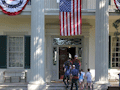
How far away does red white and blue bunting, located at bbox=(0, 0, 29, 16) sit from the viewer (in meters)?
12.7

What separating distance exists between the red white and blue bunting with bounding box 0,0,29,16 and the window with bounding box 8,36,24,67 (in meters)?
2.91

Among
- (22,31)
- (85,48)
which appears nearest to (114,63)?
(85,48)

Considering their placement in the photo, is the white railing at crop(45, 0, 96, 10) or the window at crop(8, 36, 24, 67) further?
the window at crop(8, 36, 24, 67)

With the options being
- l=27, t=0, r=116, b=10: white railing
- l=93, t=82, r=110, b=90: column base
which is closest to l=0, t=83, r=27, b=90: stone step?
l=93, t=82, r=110, b=90: column base

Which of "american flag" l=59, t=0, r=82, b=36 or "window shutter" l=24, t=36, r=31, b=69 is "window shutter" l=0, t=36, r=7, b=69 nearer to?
"window shutter" l=24, t=36, r=31, b=69

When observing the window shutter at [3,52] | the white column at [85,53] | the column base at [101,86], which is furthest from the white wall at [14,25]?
the column base at [101,86]

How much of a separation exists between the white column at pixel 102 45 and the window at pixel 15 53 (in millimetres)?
5480

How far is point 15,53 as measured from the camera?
15156 millimetres

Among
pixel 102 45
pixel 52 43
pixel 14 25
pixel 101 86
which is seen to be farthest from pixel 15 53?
pixel 101 86

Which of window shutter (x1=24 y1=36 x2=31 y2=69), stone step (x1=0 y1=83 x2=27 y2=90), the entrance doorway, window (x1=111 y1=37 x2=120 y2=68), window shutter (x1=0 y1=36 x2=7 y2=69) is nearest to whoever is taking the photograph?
stone step (x1=0 y1=83 x2=27 y2=90)

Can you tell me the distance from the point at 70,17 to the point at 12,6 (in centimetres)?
338

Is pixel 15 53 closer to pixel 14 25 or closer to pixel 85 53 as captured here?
pixel 14 25

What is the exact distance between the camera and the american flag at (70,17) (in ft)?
41.5

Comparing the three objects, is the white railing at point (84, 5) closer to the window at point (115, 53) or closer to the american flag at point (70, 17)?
the american flag at point (70, 17)
